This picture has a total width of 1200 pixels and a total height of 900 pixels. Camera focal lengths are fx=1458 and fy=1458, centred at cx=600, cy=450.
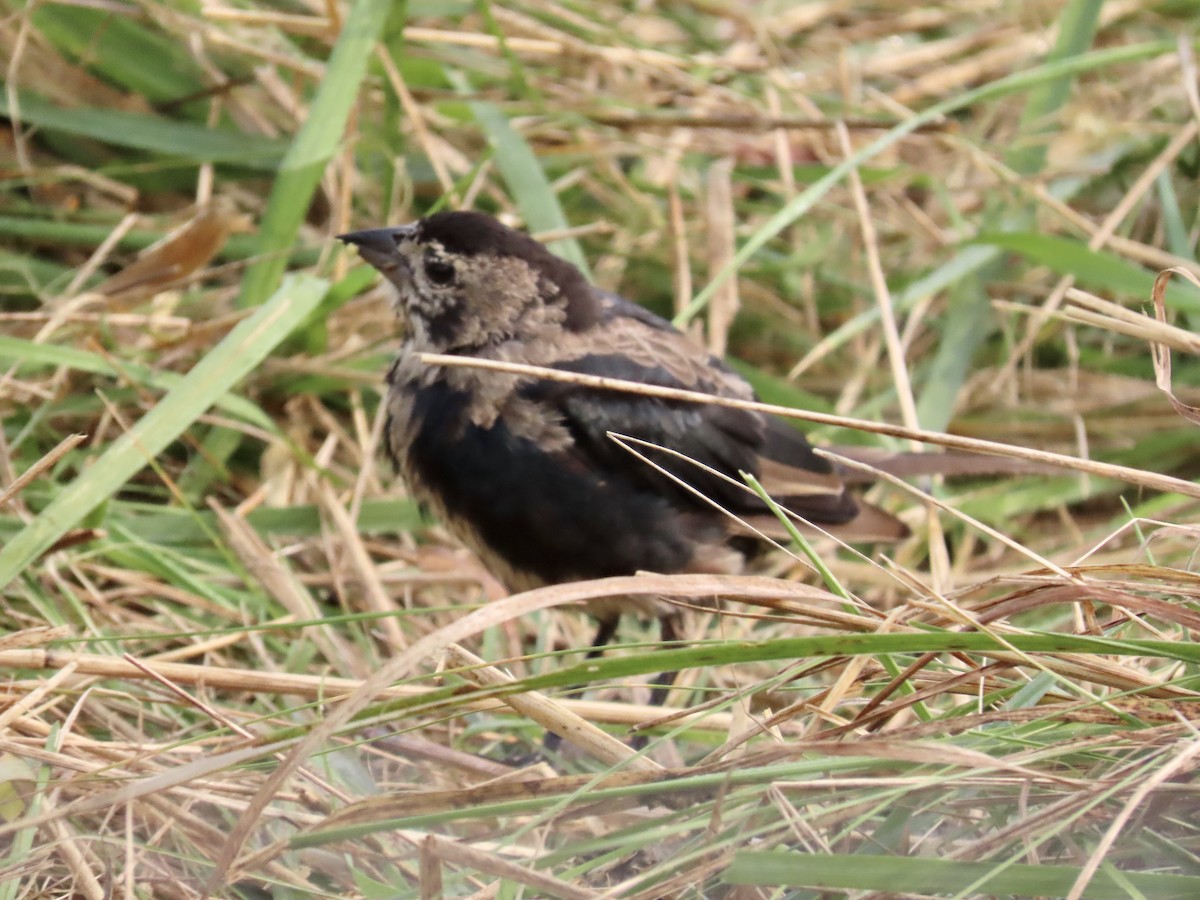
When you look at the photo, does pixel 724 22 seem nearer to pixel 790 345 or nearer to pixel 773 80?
pixel 773 80

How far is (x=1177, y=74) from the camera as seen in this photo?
4.63 meters

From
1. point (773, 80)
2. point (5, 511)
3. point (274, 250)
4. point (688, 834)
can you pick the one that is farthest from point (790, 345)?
point (688, 834)

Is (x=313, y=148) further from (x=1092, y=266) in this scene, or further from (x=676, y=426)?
(x=1092, y=266)

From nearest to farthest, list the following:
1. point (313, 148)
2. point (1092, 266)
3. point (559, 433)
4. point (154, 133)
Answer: point (559, 433)
point (313, 148)
point (1092, 266)
point (154, 133)

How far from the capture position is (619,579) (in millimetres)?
1833

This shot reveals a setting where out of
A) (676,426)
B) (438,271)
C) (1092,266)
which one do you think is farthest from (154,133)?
(1092,266)

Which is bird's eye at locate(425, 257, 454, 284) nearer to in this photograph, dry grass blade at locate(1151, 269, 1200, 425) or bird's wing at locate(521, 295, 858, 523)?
bird's wing at locate(521, 295, 858, 523)

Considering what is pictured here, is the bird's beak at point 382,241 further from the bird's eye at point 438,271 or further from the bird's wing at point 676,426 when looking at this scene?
the bird's wing at point 676,426

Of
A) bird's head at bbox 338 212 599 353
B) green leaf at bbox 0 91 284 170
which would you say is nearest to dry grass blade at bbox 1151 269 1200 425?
bird's head at bbox 338 212 599 353

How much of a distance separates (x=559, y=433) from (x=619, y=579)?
1.15m

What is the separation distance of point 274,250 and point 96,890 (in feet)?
6.55

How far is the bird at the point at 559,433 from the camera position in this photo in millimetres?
2953

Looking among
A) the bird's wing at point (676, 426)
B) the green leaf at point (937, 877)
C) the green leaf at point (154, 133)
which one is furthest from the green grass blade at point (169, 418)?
the green leaf at point (937, 877)

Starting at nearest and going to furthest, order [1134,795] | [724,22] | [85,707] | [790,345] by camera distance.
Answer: [1134,795], [85,707], [790,345], [724,22]
